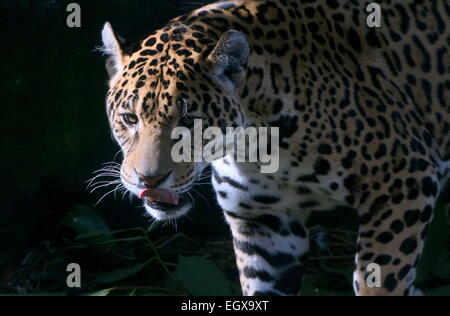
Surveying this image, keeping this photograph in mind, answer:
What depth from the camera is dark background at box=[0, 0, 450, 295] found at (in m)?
7.32

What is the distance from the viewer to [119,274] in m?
7.28

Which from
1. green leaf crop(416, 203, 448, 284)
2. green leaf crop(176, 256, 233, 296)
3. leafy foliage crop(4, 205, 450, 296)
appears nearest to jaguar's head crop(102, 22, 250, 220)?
green leaf crop(176, 256, 233, 296)

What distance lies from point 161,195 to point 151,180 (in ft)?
0.68

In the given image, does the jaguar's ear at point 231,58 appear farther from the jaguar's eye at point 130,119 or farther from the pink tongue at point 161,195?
the pink tongue at point 161,195

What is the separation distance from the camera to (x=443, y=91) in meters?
6.34

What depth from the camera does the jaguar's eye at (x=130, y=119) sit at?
5.40 meters

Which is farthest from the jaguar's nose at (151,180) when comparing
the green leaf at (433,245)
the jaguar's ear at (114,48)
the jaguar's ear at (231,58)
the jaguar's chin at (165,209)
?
the green leaf at (433,245)

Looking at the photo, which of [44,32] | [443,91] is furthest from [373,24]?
[44,32]

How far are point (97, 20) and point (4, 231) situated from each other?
1.78 m

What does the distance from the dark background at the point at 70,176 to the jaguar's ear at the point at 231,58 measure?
213 centimetres

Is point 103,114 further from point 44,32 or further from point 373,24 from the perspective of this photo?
point 373,24

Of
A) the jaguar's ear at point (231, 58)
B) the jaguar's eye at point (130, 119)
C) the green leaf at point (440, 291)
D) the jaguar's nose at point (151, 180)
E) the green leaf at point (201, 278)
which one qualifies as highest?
the jaguar's ear at point (231, 58)

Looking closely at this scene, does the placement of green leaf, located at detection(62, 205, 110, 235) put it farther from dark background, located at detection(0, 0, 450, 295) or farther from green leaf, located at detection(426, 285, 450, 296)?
green leaf, located at detection(426, 285, 450, 296)

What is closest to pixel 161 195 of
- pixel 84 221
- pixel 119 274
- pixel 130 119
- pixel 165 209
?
pixel 165 209
